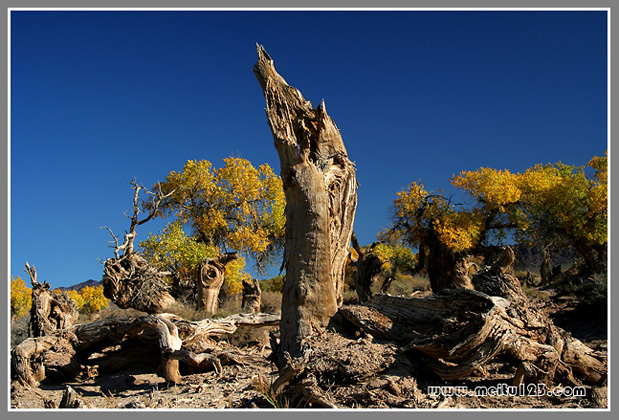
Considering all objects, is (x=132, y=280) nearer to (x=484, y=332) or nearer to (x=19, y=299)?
(x=484, y=332)

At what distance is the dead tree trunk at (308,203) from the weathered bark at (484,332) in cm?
68

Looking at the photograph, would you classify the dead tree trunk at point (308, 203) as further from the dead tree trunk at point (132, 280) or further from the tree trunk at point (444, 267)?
the tree trunk at point (444, 267)

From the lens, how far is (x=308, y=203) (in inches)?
327

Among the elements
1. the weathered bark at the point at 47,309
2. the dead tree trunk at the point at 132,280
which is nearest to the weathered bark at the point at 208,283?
the dead tree trunk at the point at 132,280

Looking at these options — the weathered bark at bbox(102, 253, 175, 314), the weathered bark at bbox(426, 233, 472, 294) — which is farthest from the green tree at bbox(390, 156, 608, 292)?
the weathered bark at bbox(102, 253, 175, 314)

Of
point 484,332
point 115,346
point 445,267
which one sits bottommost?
point 115,346

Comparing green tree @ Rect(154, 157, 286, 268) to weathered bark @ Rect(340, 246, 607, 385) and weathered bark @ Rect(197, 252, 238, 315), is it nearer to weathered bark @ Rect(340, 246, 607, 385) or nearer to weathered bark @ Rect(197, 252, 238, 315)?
weathered bark @ Rect(197, 252, 238, 315)

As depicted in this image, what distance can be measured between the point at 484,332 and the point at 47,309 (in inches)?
448

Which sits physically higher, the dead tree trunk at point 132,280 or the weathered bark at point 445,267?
the weathered bark at point 445,267

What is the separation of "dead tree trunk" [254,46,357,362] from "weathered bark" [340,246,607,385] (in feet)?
2.24

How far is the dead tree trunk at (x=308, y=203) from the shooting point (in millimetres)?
8039

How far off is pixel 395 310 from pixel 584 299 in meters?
10.3

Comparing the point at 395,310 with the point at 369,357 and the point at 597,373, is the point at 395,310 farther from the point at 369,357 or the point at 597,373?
the point at 597,373

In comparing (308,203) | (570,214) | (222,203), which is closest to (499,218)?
(570,214)
